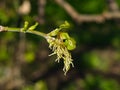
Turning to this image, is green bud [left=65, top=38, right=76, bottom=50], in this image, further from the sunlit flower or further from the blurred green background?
the blurred green background

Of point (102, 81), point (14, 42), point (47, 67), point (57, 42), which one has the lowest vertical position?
point (102, 81)

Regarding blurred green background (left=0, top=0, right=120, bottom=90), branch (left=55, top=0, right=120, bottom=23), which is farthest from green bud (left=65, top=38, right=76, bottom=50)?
blurred green background (left=0, top=0, right=120, bottom=90)

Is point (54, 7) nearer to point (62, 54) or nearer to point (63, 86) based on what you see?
point (63, 86)

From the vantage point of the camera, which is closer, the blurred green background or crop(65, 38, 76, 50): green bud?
crop(65, 38, 76, 50): green bud

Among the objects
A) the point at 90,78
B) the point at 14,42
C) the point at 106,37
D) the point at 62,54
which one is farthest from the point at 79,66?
the point at 62,54

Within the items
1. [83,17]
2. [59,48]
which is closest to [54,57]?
[83,17]

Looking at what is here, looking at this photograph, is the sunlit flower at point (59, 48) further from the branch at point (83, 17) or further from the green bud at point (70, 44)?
the branch at point (83, 17)

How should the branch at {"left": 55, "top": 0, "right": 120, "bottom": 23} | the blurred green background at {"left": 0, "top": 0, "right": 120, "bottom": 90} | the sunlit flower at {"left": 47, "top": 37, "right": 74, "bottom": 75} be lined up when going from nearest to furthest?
the sunlit flower at {"left": 47, "top": 37, "right": 74, "bottom": 75}
the branch at {"left": 55, "top": 0, "right": 120, "bottom": 23}
the blurred green background at {"left": 0, "top": 0, "right": 120, "bottom": 90}

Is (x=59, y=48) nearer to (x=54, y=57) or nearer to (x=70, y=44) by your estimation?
(x=70, y=44)

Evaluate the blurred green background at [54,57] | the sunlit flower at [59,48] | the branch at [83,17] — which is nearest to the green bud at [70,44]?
the sunlit flower at [59,48]
